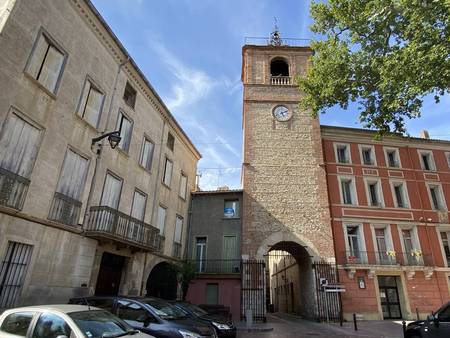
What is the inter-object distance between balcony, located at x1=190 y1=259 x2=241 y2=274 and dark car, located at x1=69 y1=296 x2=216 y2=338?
11.0 metres

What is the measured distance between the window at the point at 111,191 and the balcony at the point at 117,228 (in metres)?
0.82

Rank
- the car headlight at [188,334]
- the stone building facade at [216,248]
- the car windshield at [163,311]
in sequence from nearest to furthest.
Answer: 1. the car headlight at [188,334]
2. the car windshield at [163,311]
3. the stone building facade at [216,248]

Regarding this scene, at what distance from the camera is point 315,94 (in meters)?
15.4

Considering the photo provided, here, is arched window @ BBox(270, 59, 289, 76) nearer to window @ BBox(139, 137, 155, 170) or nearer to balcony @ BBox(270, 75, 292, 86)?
balcony @ BBox(270, 75, 292, 86)

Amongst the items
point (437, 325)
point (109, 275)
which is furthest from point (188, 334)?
point (109, 275)

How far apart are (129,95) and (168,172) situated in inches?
209

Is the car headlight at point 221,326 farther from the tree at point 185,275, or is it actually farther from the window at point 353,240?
the window at point 353,240

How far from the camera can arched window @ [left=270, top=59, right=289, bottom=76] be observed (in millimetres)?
25078

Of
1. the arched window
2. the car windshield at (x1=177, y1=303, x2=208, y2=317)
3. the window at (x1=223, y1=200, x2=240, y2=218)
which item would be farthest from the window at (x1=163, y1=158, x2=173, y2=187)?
the arched window

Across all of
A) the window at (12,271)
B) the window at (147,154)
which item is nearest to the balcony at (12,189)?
the window at (12,271)

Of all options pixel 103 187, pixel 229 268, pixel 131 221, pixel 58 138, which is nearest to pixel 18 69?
pixel 58 138

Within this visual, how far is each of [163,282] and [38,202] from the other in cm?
970

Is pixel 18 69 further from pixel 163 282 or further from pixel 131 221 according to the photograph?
pixel 163 282

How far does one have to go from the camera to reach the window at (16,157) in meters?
8.21
